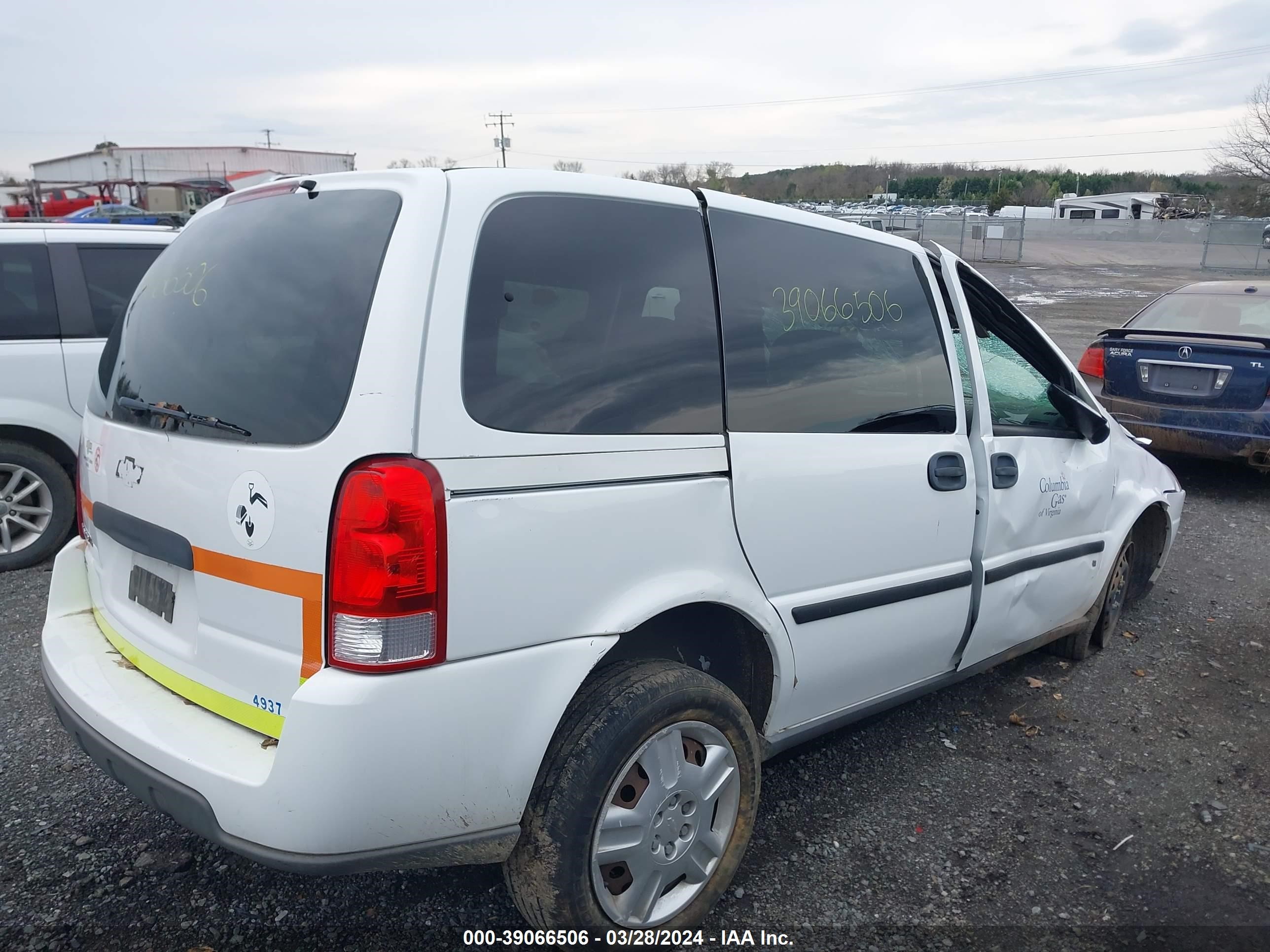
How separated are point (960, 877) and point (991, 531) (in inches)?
43.0

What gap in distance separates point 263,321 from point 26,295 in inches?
150

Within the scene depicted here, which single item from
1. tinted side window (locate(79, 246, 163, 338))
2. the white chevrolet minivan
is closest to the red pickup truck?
tinted side window (locate(79, 246, 163, 338))

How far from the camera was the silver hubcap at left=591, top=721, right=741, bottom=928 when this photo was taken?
212 cm

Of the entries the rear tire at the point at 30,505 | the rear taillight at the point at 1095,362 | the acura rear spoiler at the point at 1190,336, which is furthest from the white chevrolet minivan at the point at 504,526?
the rear taillight at the point at 1095,362

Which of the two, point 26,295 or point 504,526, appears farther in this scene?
point 26,295

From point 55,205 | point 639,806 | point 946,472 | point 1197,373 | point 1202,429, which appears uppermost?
point 55,205

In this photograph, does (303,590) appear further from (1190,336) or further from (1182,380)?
(1190,336)

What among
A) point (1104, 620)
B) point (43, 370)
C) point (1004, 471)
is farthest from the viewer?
point (43, 370)

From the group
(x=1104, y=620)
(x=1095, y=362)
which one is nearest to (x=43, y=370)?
(x=1104, y=620)

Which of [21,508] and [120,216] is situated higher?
[120,216]

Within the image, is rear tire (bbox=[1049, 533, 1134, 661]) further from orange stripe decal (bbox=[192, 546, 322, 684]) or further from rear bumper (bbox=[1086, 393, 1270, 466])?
orange stripe decal (bbox=[192, 546, 322, 684])

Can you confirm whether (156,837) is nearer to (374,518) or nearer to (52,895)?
(52,895)

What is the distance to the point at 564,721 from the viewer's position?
6.73ft

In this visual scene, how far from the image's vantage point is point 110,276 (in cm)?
521
